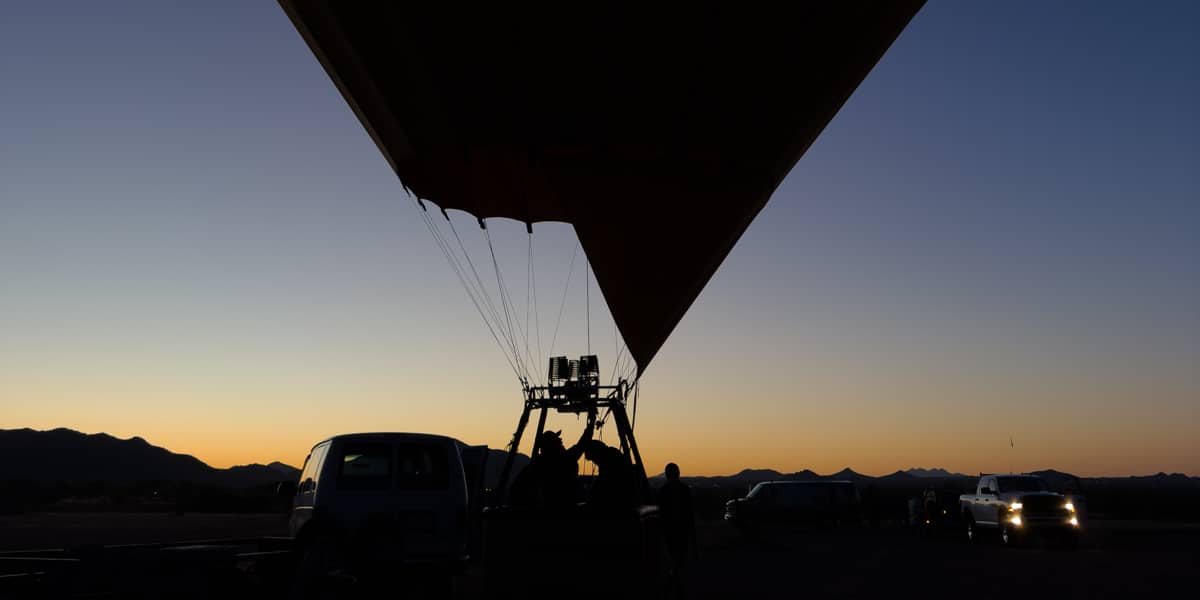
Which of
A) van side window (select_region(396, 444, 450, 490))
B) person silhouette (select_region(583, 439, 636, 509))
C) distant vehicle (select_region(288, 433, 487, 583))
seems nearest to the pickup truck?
distant vehicle (select_region(288, 433, 487, 583))

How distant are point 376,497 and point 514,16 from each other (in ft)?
20.8

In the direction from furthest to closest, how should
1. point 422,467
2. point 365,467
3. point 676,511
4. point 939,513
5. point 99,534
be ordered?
point 939,513 < point 99,534 < point 676,511 < point 422,467 < point 365,467

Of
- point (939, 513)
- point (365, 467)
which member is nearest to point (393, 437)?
point (365, 467)

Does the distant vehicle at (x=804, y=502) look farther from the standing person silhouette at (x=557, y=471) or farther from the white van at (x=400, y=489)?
the standing person silhouette at (x=557, y=471)

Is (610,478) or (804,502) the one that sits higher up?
(804,502)

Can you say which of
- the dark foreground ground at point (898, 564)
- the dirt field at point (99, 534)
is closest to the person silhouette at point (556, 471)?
the dark foreground ground at point (898, 564)

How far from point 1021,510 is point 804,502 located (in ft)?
33.0

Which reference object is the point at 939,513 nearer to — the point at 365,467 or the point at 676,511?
the point at 676,511

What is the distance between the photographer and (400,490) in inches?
442

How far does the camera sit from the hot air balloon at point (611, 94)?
7.18 meters

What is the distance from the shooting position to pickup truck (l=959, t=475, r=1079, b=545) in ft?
80.0

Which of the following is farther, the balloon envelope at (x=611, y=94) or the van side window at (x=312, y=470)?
the van side window at (x=312, y=470)

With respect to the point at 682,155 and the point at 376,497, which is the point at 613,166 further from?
the point at 376,497

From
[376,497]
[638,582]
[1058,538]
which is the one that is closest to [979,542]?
[1058,538]
